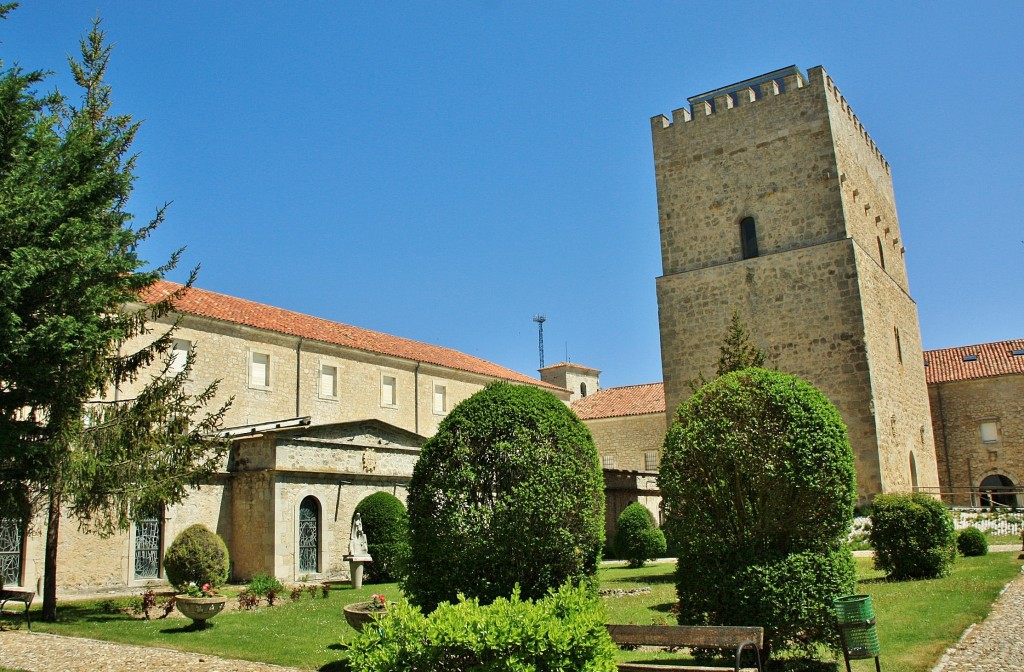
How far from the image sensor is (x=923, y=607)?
10.9 meters

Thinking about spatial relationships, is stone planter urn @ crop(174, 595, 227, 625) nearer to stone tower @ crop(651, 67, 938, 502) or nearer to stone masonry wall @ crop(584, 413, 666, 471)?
stone tower @ crop(651, 67, 938, 502)

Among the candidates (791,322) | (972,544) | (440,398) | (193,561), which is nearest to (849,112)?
(791,322)

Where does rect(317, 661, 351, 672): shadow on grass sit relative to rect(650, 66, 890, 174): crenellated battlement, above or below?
below

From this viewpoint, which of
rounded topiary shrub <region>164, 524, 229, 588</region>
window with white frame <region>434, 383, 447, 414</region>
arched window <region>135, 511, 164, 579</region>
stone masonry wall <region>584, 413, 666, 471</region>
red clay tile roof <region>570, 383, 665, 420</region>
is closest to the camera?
rounded topiary shrub <region>164, 524, 229, 588</region>

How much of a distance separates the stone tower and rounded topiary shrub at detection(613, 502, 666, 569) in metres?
4.47

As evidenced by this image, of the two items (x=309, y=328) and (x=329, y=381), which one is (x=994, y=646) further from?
(x=309, y=328)

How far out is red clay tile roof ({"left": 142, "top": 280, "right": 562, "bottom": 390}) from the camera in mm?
25994

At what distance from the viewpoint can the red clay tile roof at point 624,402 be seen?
124 feet

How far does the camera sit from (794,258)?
2348 cm

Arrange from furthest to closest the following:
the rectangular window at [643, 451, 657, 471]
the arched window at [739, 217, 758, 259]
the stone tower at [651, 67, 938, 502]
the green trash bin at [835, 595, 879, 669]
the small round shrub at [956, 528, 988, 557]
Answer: the rectangular window at [643, 451, 657, 471], the arched window at [739, 217, 758, 259], the stone tower at [651, 67, 938, 502], the small round shrub at [956, 528, 988, 557], the green trash bin at [835, 595, 879, 669]

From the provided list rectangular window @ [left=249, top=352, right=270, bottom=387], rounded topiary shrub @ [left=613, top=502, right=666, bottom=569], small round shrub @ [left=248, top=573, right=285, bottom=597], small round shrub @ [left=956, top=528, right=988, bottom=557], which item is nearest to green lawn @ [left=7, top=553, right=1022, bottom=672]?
small round shrub @ [left=248, top=573, right=285, bottom=597]

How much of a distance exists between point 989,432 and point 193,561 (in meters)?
33.3

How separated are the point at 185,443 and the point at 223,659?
622 centimetres

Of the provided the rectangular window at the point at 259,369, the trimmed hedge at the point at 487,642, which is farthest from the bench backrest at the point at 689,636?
the rectangular window at the point at 259,369
